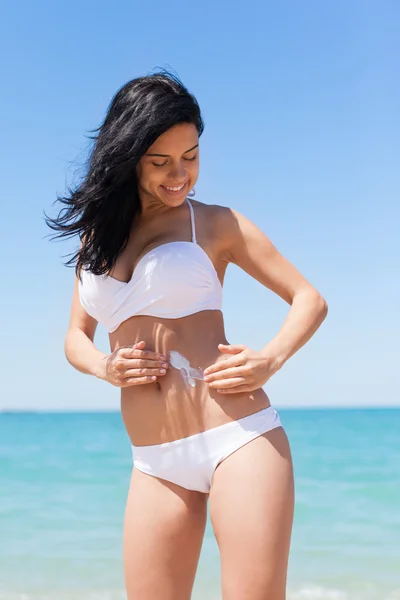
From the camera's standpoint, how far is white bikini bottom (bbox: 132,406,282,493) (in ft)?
8.44

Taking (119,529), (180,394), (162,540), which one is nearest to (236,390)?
(180,394)

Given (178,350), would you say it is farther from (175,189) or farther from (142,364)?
(175,189)

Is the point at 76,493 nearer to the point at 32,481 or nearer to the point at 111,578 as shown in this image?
the point at 32,481

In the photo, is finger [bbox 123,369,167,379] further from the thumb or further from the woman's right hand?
the thumb

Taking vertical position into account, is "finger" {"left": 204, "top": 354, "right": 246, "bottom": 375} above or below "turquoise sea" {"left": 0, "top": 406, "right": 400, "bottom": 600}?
above

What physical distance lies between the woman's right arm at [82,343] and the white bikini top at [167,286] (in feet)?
0.59

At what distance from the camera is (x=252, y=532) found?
8.04 ft

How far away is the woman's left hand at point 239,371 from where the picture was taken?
255 cm

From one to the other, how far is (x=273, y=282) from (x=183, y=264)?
0.34 metres

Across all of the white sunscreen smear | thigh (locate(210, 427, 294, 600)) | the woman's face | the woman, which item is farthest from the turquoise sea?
A: the woman's face

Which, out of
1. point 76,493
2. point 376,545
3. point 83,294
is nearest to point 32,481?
point 76,493

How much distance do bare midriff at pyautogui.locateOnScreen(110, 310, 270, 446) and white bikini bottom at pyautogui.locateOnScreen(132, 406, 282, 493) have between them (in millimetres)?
23

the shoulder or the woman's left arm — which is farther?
the shoulder

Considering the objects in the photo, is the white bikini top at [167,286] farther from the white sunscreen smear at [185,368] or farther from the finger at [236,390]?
the finger at [236,390]
